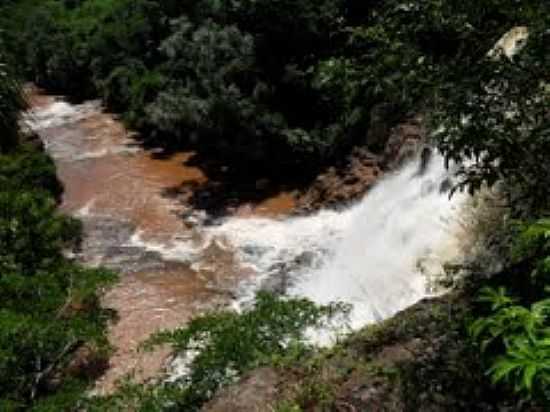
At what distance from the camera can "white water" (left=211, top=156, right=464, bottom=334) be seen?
13.3 m

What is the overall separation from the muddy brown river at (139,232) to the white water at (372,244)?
97cm

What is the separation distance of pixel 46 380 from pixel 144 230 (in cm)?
765

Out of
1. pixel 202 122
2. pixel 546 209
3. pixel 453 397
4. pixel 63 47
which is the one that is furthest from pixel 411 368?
pixel 63 47

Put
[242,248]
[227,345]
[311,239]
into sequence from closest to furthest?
[227,345] → [242,248] → [311,239]

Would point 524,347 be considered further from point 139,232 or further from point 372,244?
point 139,232

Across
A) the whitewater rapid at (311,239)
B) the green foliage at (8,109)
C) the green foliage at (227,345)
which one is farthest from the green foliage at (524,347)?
the green foliage at (8,109)

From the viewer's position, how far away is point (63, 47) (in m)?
33.5

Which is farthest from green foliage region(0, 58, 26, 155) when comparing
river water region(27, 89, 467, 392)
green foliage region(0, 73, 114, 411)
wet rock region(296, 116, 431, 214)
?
wet rock region(296, 116, 431, 214)

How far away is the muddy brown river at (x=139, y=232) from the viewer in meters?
15.0

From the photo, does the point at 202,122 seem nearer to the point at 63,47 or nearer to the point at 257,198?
the point at 257,198

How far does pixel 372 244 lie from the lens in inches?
627

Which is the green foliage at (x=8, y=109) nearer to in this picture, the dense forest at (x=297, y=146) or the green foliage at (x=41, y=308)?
the dense forest at (x=297, y=146)

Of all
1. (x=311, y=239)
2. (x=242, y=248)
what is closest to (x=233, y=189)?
(x=242, y=248)

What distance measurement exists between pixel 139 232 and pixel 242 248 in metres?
2.90
